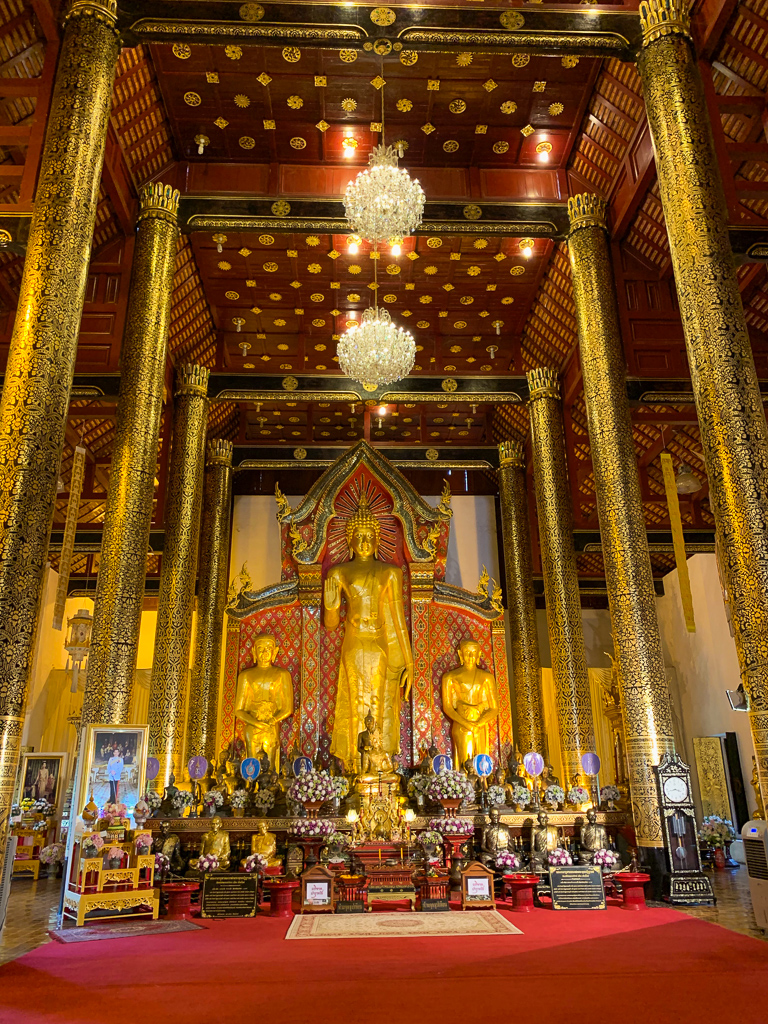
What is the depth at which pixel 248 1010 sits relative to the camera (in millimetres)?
3816

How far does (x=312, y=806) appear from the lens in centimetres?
884

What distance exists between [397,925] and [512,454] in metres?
9.97

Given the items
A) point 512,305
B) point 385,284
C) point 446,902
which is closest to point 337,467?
point 385,284

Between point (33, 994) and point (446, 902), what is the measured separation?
3.87m

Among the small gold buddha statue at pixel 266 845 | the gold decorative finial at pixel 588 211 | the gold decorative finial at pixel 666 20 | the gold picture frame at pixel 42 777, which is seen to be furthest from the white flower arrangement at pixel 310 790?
the gold decorative finial at pixel 666 20

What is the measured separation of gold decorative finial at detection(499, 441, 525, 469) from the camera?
48.5 feet

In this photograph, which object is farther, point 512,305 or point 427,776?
point 512,305

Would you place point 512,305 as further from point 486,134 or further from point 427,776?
point 427,776

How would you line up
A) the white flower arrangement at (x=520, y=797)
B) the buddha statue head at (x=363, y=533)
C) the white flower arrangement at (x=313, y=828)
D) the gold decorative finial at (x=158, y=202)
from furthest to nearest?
the buddha statue head at (x=363, y=533), the gold decorative finial at (x=158, y=202), the white flower arrangement at (x=520, y=797), the white flower arrangement at (x=313, y=828)

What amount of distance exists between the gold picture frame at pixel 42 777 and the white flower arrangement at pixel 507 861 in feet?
29.1

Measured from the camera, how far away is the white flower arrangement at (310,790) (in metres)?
8.80

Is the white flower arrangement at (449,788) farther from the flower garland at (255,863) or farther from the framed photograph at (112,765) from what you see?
the framed photograph at (112,765)

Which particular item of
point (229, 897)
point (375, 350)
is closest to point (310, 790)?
point (229, 897)

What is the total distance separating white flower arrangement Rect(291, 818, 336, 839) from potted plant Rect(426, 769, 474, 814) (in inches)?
50.9
